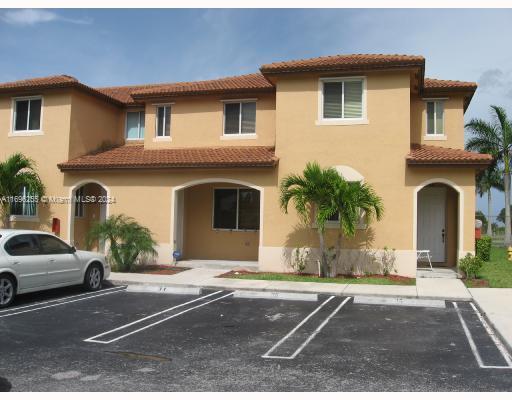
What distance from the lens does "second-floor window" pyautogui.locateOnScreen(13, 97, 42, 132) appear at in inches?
722

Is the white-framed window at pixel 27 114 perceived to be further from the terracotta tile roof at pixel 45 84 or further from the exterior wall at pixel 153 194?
the exterior wall at pixel 153 194

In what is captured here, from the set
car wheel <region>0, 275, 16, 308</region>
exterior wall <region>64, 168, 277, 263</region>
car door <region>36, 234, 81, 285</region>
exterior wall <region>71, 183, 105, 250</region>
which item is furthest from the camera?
exterior wall <region>71, 183, 105, 250</region>

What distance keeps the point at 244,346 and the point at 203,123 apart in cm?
1198

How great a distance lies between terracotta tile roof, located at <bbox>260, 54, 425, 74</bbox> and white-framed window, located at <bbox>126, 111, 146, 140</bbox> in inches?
263

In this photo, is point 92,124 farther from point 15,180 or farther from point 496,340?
point 496,340

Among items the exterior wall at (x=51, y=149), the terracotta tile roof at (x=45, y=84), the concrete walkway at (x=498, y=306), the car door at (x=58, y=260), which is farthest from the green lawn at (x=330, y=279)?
the terracotta tile roof at (x=45, y=84)

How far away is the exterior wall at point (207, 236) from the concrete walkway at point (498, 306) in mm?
7642

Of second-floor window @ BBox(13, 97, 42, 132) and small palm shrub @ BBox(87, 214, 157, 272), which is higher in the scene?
second-floor window @ BBox(13, 97, 42, 132)

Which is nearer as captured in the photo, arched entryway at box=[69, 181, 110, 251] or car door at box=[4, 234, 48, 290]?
car door at box=[4, 234, 48, 290]

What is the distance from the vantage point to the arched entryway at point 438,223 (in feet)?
53.5

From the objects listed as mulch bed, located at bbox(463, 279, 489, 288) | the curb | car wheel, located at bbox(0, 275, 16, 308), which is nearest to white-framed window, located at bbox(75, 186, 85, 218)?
the curb

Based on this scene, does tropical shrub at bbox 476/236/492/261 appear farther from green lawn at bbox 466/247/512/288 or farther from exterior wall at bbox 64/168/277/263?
exterior wall at bbox 64/168/277/263

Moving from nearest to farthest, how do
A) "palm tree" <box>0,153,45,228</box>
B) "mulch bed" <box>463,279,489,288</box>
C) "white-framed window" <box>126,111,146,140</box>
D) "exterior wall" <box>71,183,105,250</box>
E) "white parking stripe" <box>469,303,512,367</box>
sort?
1. "white parking stripe" <box>469,303,512,367</box>
2. "mulch bed" <box>463,279,489,288</box>
3. "palm tree" <box>0,153,45,228</box>
4. "exterior wall" <box>71,183,105,250</box>
5. "white-framed window" <box>126,111,146,140</box>

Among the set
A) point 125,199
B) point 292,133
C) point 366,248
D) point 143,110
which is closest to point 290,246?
point 366,248
